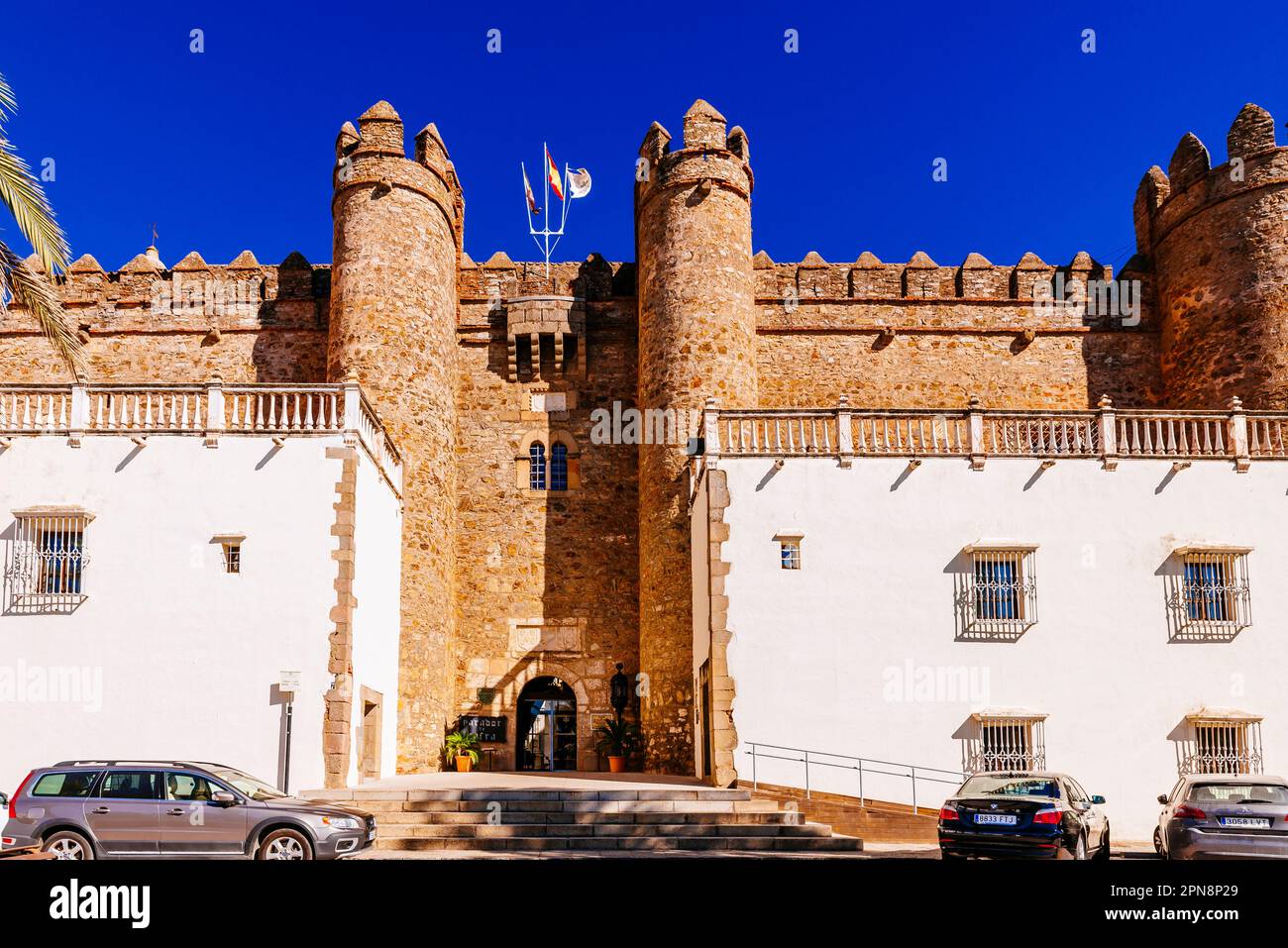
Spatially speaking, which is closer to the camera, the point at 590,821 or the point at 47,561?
the point at 590,821

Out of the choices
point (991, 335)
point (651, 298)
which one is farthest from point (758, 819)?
point (991, 335)

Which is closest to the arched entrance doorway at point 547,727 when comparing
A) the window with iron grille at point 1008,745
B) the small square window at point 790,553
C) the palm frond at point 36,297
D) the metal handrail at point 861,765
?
the metal handrail at point 861,765

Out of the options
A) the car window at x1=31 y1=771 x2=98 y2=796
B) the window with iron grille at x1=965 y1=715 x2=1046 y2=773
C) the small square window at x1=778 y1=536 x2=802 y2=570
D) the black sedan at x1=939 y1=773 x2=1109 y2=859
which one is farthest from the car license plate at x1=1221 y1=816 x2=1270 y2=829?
→ the car window at x1=31 y1=771 x2=98 y2=796

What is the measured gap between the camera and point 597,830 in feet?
51.3

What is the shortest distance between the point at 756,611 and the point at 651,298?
851cm

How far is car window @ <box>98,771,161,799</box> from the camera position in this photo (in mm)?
12234

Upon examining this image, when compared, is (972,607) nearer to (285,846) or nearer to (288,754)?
(288,754)

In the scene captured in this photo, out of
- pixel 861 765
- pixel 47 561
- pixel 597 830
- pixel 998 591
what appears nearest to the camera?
pixel 597 830

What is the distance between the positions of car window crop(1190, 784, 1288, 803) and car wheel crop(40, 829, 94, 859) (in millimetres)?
11257

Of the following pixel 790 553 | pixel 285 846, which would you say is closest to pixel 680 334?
pixel 790 553

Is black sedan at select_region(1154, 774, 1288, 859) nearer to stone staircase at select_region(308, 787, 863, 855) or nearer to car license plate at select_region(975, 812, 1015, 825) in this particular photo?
car license plate at select_region(975, 812, 1015, 825)

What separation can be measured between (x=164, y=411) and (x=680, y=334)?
33.1 ft
